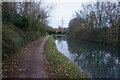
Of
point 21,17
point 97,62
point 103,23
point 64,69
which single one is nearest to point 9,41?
point 64,69

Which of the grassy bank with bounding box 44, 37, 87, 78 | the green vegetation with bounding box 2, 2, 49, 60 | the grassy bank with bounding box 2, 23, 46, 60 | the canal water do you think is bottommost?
the canal water

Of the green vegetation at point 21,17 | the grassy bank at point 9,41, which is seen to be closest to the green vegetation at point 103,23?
the green vegetation at point 21,17

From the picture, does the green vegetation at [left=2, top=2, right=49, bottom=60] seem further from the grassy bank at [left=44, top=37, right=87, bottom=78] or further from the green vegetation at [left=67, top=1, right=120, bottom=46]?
the green vegetation at [left=67, top=1, right=120, bottom=46]

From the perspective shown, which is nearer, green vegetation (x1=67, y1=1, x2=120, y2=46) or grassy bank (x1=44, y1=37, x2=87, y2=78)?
grassy bank (x1=44, y1=37, x2=87, y2=78)

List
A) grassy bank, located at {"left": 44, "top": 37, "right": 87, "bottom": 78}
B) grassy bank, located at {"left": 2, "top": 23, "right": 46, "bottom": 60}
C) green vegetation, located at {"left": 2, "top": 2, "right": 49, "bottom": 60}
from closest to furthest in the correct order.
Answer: grassy bank, located at {"left": 44, "top": 37, "right": 87, "bottom": 78}
grassy bank, located at {"left": 2, "top": 23, "right": 46, "bottom": 60}
green vegetation, located at {"left": 2, "top": 2, "right": 49, "bottom": 60}

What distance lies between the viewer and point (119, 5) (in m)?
18.0

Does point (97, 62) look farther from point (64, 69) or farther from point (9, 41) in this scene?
point (9, 41)

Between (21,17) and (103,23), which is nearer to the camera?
(21,17)

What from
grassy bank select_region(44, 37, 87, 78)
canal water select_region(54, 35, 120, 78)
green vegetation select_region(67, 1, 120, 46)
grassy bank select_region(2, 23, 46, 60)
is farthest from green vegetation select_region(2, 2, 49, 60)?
green vegetation select_region(67, 1, 120, 46)

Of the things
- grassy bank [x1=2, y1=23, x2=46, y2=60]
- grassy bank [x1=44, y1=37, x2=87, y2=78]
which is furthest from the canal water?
grassy bank [x1=2, y1=23, x2=46, y2=60]

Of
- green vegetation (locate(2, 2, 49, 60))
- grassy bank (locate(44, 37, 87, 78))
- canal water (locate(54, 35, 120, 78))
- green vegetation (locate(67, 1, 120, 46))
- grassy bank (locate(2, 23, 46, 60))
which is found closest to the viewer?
grassy bank (locate(44, 37, 87, 78))

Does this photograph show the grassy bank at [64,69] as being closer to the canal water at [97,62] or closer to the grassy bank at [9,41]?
the canal water at [97,62]

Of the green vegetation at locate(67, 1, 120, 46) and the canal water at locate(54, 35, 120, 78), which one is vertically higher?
the green vegetation at locate(67, 1, 120, 46)

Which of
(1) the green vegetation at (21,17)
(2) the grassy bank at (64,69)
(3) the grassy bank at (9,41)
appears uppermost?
(1) the green vegetation at (21,17)
